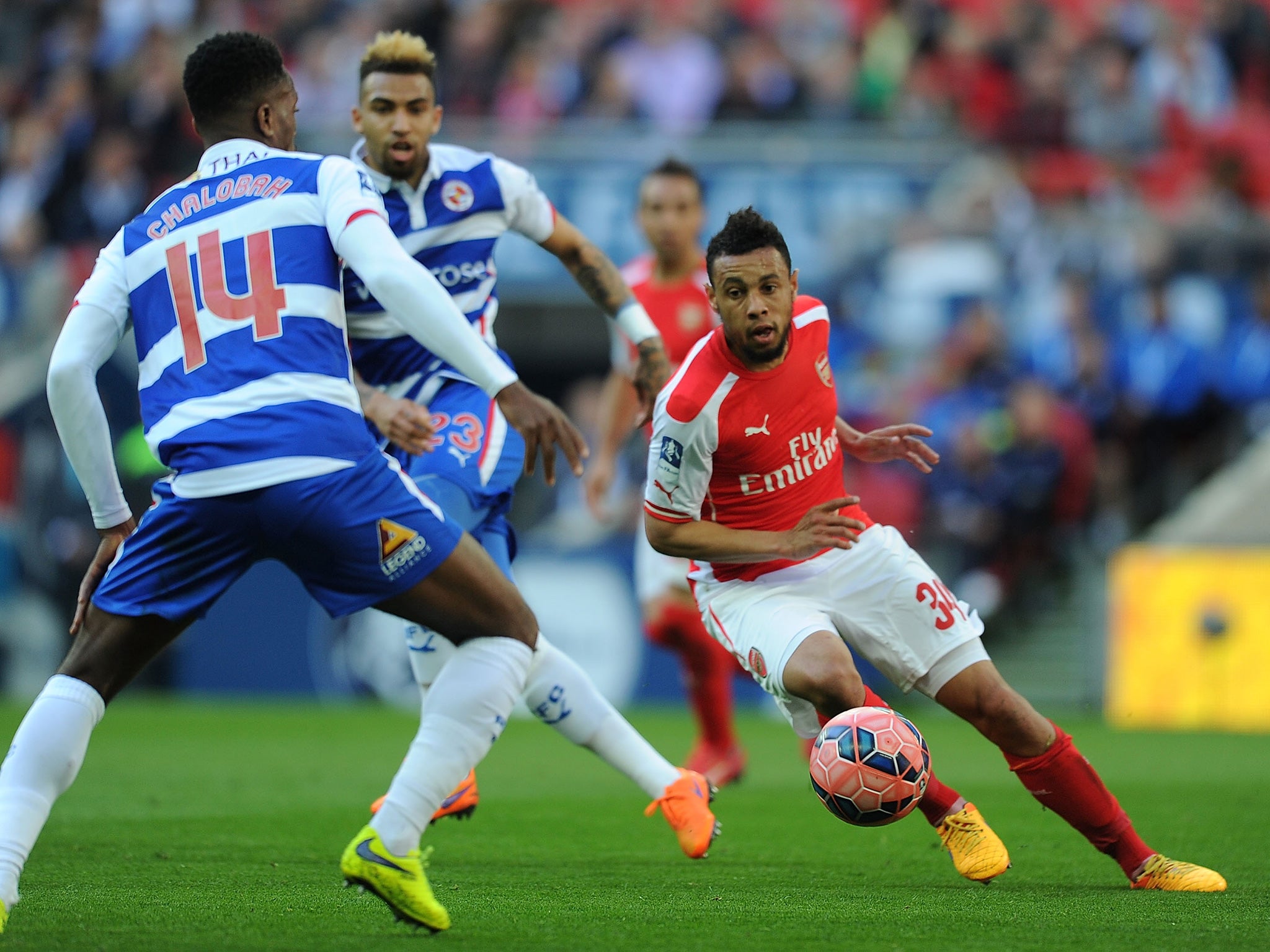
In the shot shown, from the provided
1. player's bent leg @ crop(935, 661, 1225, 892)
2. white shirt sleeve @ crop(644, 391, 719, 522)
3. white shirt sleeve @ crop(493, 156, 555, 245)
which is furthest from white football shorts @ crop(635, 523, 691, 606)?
player's bent leg @ crop(935, 661, 1225, 892)

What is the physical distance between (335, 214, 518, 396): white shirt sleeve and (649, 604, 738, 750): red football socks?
14.3 ft

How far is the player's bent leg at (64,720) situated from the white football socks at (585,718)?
Result: 1.51m

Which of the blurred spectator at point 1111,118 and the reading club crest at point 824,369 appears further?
the blurred spectator at point 1111,118

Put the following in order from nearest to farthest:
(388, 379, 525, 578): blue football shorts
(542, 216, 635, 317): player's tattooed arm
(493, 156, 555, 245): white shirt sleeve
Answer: (388, 379, 525, 578): blue football shorts
(493, 156, 555, 245): white shirt sleeve
(542, 216, 635, 317): player's tattooed arm

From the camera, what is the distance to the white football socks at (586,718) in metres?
5.66

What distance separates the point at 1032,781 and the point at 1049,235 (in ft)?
34.8

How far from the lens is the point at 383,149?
20.4 feet

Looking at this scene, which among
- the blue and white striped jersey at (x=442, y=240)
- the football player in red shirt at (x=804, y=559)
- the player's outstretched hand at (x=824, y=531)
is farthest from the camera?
the blue and white striped jersey at (x=442, y=240)

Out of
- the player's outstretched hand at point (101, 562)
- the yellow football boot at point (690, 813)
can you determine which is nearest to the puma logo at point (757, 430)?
the yellow football boot at point (690, 813)

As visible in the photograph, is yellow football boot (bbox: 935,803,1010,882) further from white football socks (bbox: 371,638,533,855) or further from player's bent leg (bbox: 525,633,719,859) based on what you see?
white football socks (bbox: 371,638,533,855)

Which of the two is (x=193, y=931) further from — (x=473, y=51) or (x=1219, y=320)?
(x=473, y=51)

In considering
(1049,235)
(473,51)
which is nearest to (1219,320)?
(1049,235)

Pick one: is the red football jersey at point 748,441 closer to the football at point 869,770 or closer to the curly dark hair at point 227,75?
the football at point 869,770

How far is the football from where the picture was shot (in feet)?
16.8
